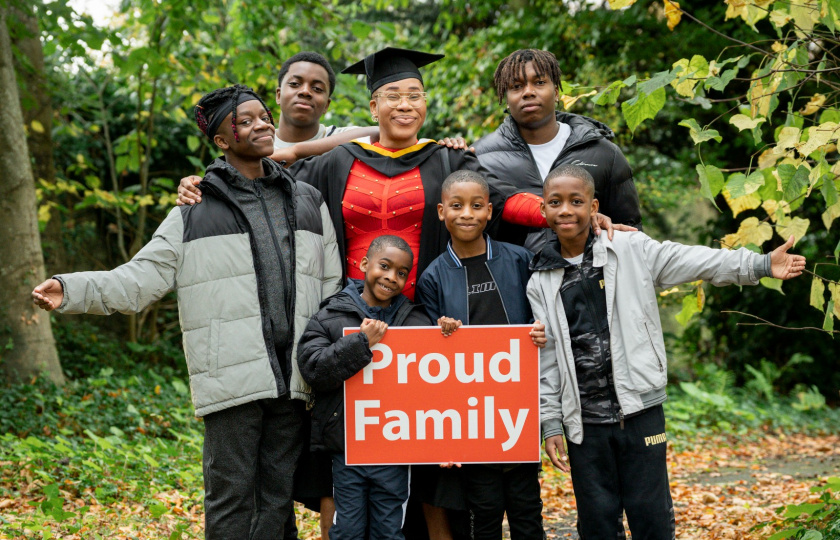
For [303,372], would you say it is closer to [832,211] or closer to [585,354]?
[585,354]

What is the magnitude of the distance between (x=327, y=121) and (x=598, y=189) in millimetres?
5952

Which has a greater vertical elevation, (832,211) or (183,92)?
(183,92)

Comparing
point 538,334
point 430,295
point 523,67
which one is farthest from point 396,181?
point 538,334

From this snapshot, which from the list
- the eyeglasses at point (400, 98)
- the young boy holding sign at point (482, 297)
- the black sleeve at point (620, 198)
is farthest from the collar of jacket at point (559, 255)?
the eyeglasses at point (400, 98)

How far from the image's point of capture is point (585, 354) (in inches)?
150

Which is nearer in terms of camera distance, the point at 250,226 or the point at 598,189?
the point at 250,226

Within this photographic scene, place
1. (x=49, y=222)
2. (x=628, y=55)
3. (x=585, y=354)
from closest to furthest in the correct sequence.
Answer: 1. (x=585, y=354)
2. (x=49, y=222)
3. (x=628, y=55)

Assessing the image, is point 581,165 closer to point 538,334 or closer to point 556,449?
point 538,334

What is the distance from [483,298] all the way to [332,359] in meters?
0.81

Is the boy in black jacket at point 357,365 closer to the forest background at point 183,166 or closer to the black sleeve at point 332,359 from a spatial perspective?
the black sleeve at point 332,359

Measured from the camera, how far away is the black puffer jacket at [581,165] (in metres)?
4.31

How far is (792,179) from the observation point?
358 cm

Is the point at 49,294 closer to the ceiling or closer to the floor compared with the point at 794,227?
closer to the floor

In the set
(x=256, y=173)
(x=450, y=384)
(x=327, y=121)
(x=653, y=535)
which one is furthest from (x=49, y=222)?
(x=653, y=535)
